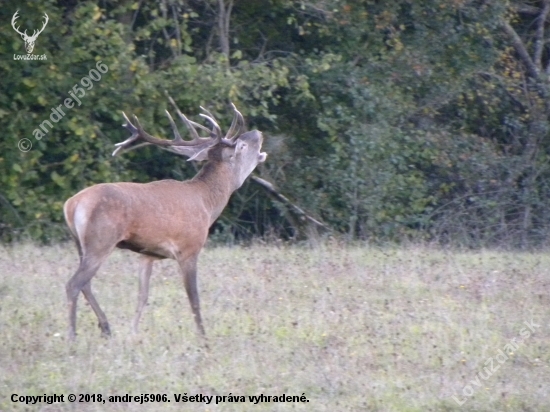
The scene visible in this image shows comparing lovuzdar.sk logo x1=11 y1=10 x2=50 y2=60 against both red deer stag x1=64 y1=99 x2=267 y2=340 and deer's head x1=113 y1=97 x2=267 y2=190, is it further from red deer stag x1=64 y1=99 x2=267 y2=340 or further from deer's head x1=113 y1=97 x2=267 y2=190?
red deer stag x1=64 y1=99 x2=267 y2=340

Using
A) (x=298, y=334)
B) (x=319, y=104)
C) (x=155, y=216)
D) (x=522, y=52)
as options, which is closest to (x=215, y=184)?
(x=155, y=216)

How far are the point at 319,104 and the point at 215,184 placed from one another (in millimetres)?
6746

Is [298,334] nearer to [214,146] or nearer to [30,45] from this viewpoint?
[214,146]

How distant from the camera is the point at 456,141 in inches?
576

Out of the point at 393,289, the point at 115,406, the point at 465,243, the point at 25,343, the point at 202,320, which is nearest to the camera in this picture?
the point at 115,406

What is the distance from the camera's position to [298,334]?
712 cm

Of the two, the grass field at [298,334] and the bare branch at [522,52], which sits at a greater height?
the bare branch at [522,52]

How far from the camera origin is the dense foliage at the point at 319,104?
519 inches

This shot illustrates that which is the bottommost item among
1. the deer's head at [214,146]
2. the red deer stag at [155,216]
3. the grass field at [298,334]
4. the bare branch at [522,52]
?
the grass field at [298,334]

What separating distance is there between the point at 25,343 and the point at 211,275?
2644mm

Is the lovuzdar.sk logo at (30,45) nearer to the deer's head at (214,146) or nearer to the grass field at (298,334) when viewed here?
the grass field at (298,334)

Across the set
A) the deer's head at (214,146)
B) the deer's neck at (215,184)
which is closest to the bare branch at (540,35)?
the deer's head at (214,146)

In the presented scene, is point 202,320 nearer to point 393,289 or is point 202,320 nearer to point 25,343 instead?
point 25,343

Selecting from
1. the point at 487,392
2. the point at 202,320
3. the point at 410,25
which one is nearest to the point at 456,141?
the point at 410,25
